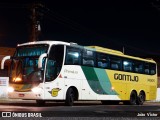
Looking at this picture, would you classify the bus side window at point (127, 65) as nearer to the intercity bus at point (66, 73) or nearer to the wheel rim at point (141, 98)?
the intercity bus at point (66, 73)

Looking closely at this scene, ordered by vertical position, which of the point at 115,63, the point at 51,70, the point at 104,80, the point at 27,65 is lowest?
the point at 104,80

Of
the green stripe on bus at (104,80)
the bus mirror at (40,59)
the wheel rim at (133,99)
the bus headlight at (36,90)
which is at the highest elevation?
the bus mirror at (40,59)

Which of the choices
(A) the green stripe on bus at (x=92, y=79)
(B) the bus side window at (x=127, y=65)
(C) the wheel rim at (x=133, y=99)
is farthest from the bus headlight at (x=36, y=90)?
(C) the wheel rim at (x=133, y=99)

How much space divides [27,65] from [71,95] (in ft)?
9.46

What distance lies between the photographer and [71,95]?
2200 cm

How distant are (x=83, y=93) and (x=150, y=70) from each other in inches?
370

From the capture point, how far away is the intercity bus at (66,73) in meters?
20.6

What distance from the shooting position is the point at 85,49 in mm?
23391

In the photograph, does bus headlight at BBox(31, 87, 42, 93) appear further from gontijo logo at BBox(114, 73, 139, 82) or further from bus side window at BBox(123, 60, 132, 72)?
bus side window at BBox(123, 60, 132, 72)

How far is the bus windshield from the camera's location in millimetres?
20547

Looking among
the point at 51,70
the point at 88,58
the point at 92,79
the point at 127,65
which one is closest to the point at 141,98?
the point at 127,65

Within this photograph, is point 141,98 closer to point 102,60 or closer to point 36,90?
point 102,60

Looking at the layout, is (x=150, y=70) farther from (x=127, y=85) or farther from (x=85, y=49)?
(x=85, y=49)

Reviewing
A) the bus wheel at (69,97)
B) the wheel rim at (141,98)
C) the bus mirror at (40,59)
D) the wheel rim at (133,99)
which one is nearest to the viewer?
the bus mirror at (40,59)
